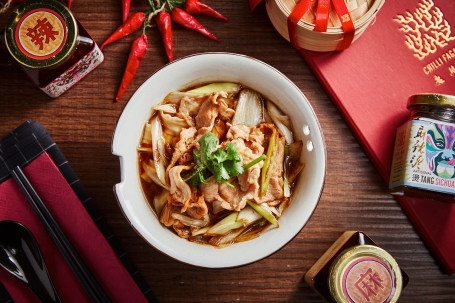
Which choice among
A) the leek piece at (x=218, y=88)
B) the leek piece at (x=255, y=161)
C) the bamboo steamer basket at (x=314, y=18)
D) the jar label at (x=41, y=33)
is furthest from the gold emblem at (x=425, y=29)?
the jar label at (x=41, y=33)

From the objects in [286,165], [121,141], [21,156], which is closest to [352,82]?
[286,165]

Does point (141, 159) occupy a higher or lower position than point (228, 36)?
lower

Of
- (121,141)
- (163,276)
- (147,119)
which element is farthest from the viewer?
(163,276)

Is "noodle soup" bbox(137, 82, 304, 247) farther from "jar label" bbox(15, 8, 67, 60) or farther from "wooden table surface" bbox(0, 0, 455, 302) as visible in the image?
"jar label" bbox(15, 8, 67, 60)

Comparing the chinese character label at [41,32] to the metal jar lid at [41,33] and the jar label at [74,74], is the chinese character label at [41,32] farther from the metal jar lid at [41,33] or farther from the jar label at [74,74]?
the jar label at [74,74]

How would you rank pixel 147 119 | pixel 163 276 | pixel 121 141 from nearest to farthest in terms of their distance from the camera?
pixel 121 141
pixel 147 119
pixel 163 276

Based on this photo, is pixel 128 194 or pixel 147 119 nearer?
pixel 128 194

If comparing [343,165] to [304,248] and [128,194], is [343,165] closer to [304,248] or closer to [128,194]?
[304,248]
